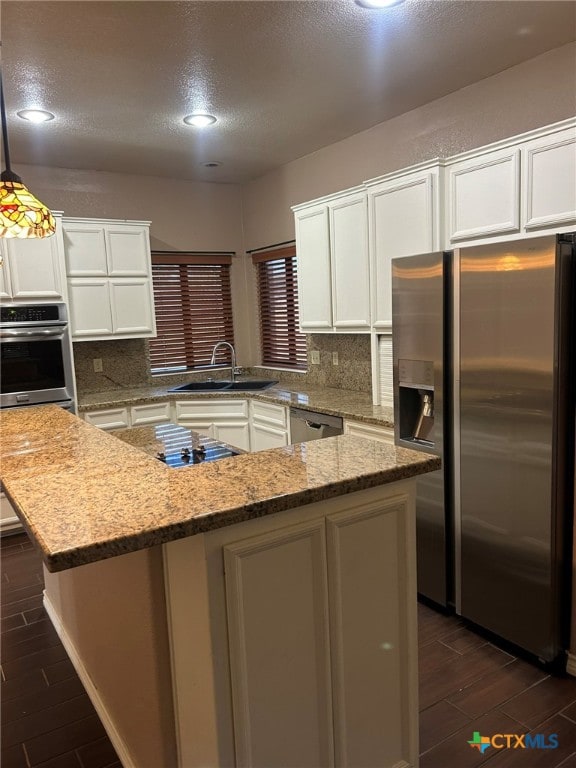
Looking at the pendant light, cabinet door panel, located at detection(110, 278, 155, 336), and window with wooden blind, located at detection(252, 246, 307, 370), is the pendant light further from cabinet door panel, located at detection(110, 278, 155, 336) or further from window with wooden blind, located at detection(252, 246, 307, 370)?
window with wooden blind, located at detection(252, 246, 307, 370)

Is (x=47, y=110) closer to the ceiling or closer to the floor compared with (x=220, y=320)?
closer to the ceiling

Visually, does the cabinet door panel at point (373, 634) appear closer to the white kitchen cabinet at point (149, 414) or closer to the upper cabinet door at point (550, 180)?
the upper cabinet door at point (550, 180)

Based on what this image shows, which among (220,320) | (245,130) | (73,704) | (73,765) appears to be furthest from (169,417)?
(73,765)

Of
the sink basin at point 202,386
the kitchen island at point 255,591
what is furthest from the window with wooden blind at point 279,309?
the kitchen island at point 255,591

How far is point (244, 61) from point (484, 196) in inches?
54.8

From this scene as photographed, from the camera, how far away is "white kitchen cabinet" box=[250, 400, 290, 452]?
429 centimetres

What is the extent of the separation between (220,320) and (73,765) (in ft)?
13.7

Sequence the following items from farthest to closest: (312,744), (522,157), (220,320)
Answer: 1. (220,320)
2. (522,157)
3. (312,744)

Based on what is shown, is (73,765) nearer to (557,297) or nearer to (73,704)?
(73,704)

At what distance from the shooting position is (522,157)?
8.84 feet

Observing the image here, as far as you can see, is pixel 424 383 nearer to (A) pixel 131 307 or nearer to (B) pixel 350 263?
(B) pixel 350 263

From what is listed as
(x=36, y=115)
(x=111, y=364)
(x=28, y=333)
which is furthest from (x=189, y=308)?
(x=36, y=115)

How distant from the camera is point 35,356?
4098mm

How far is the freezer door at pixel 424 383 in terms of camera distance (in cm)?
274
